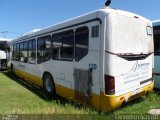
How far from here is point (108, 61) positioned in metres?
6.18

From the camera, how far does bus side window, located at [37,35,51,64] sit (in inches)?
379

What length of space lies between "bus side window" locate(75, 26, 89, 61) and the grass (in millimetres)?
1490

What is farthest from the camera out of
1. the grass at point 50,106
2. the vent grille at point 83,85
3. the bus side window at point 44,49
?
the bus side window at point 44,49

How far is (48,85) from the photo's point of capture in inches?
391

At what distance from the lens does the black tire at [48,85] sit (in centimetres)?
941

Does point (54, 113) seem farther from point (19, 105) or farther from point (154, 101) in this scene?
point (154, 101)

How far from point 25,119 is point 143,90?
364 centimetres

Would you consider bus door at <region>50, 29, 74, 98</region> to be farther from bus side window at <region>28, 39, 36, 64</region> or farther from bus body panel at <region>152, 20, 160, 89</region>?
bus body panel at <region>152, 20, 160, 89</region>

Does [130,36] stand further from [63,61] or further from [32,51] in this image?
[32,51]

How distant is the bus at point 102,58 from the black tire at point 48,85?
0.14m

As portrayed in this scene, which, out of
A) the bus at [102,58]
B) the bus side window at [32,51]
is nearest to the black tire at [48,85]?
the bus at [102,58]

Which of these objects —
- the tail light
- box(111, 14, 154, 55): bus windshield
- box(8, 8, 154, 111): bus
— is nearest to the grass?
box(8, 8, 154, 111): bus

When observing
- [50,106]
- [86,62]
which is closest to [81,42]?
[86,62]

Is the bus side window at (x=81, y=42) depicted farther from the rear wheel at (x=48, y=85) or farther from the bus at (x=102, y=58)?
the rear wheel at (x=48, y=85)
